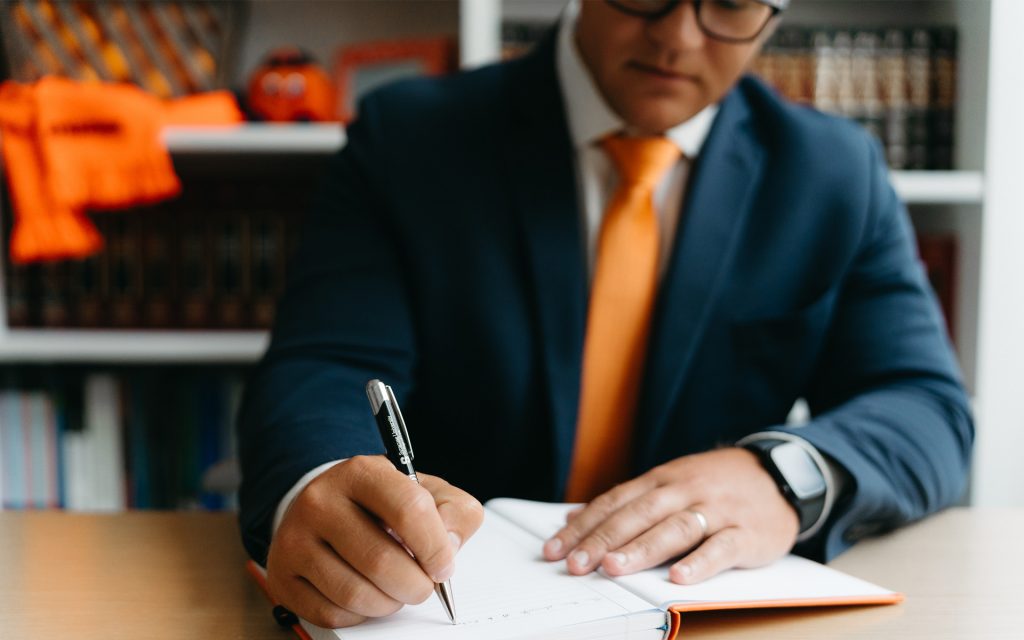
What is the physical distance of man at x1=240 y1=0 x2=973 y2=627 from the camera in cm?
99

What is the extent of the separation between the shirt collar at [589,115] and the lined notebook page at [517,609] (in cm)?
60

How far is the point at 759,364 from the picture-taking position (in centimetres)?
113

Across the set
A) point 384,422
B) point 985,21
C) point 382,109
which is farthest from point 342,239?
point 985,21

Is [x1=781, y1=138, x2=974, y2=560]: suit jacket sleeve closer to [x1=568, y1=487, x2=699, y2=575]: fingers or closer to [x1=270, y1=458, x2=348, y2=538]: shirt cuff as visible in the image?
[x1=568, y1=487, x2=699, y2=575]: fingers

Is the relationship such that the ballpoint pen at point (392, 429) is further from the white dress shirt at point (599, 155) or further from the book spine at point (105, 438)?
the book spine at point (105, 438)

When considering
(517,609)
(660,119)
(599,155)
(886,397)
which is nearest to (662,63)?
(660,119)

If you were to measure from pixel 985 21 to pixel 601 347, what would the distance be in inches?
43.9

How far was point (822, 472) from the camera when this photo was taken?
81 centimetres

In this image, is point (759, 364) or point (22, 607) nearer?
point (22, 607)

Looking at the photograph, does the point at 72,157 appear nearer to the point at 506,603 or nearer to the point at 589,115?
the point at 589,115

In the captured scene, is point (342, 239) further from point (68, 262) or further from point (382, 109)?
point (68, 262)

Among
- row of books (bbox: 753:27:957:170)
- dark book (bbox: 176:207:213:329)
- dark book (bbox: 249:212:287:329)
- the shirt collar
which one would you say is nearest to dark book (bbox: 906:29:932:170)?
row of books (bbox: 753:27:957:170)

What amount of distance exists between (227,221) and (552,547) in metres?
1.24

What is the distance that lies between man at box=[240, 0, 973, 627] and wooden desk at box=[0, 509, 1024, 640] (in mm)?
100
